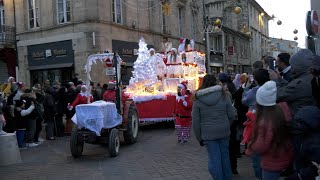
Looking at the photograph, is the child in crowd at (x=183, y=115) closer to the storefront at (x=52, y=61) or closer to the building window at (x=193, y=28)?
the storefront at (x=52, y=61)

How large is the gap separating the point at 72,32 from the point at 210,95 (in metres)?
16.9

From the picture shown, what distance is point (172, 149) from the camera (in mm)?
10070

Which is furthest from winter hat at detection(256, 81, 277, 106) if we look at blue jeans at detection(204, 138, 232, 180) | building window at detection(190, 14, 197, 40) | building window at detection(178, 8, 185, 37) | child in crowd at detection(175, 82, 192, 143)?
building window at detection(190, 14, 197, 40)

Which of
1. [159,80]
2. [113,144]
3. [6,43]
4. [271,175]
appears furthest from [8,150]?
[6,43]

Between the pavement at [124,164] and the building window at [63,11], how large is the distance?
11886 millimetres

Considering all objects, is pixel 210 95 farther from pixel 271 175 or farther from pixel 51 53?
pixel 51 53

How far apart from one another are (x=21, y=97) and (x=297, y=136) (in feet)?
30.2

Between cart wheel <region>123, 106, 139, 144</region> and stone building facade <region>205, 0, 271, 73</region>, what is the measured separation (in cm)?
2542

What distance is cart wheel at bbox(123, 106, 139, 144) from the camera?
1096 centimetres

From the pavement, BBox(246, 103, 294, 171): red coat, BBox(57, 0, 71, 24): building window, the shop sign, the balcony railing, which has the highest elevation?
BBox(57, 0, 71, 24): building window

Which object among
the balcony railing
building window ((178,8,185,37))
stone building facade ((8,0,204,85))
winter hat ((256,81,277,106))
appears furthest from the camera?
building window ((178,8,185,37))

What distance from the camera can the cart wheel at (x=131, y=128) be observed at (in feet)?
36.0

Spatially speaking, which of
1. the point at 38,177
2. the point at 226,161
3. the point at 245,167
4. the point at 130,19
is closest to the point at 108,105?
the point at 38,177

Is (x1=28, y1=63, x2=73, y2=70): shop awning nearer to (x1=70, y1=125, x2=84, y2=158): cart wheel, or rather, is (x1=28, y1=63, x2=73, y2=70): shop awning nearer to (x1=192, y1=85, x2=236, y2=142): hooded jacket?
(x1=70, y1=125, x2=84, y2=158): cart wheel
